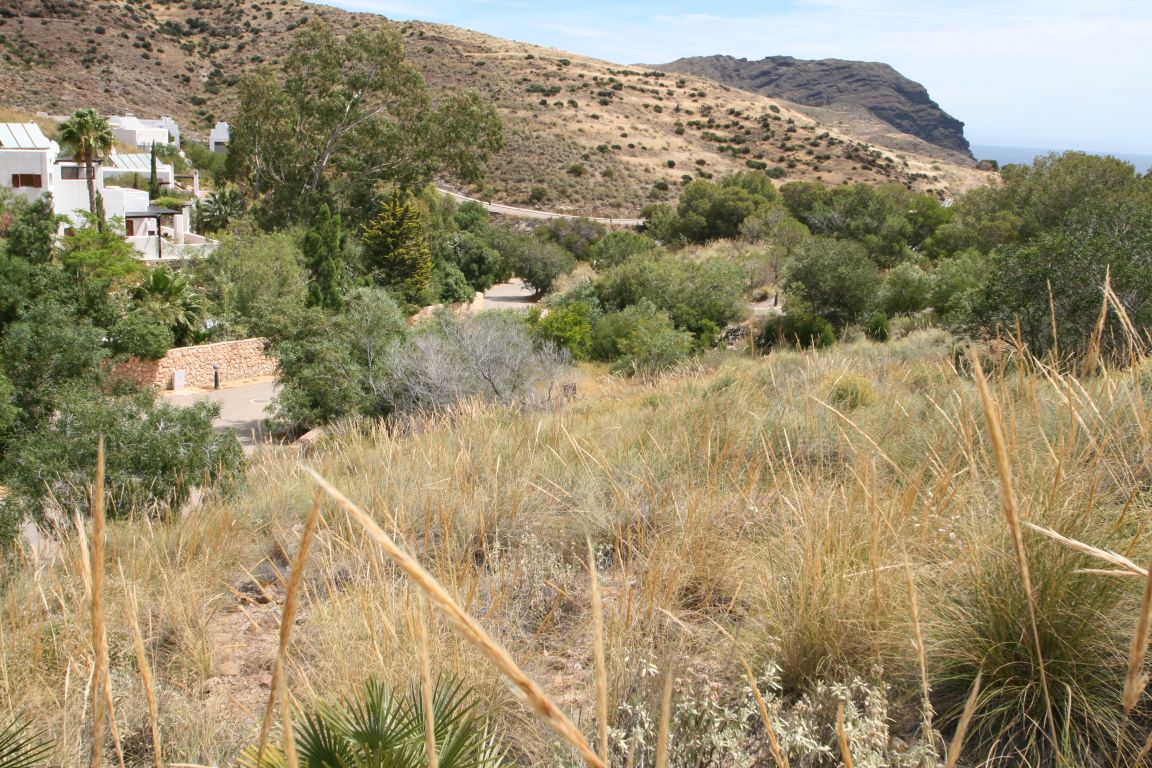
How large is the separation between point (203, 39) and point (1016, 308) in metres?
78.1

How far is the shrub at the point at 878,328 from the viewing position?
74.4 feet

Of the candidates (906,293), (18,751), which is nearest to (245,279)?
(906,293)

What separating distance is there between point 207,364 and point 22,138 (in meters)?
15.5

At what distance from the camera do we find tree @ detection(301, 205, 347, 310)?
94.2ft

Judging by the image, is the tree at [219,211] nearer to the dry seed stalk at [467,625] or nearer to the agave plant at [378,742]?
the agave plant at [378,742]

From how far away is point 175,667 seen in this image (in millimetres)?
2910

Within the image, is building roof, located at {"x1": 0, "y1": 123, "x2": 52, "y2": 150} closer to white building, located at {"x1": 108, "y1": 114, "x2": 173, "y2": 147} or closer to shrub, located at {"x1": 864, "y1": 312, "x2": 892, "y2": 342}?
white building, located at {"x1": 108, "y1": 114, "x2": 173, "y2": 147}

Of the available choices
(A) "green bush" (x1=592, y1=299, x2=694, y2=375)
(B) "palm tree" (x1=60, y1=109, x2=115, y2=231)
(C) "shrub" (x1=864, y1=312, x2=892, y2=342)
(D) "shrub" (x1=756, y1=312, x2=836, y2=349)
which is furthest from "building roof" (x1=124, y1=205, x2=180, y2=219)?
(C) "shrub" (x1=864, y1=312, x2=892, y2=342)

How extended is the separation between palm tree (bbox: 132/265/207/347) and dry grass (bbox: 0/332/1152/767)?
75.3ft

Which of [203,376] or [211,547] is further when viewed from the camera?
[203,376]

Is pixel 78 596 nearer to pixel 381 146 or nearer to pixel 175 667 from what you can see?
pixel 175 667

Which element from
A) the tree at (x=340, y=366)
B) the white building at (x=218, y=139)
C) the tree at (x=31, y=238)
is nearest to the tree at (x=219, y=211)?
the tree at (x=31, y=238)

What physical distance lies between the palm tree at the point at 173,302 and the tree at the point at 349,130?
31.4 feet

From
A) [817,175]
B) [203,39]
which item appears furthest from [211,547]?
[203,39]
